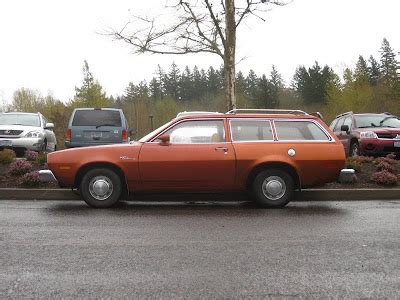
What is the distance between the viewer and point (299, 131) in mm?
8812

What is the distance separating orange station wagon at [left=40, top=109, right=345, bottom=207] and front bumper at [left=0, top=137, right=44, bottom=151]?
5.70 m

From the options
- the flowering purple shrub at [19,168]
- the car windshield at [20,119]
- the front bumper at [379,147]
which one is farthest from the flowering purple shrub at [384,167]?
the car windshield at [20,119]

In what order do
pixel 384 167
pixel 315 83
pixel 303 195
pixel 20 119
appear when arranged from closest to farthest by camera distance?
1. pixel 303 195
2. pixel 384 167
3. pixel 20 119
4. pixel 315 83

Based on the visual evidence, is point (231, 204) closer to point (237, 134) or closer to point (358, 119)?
point (237, 134)

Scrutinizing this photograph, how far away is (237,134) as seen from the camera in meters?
8.70

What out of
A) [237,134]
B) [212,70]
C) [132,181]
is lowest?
[132,181]

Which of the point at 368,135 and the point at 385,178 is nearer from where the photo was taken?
the point at 385,178

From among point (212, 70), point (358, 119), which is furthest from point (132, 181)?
point (212, 70)

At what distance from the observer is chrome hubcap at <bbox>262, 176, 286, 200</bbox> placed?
8406 mm

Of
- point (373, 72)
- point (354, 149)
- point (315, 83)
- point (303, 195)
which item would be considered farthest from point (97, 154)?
point (373, 72)

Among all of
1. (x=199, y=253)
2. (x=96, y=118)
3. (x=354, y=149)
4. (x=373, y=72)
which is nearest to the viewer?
(x=199, y=253)

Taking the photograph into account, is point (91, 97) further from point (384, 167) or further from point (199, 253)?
point (199, 253)

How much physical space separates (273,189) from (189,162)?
146 cm

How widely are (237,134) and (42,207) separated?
3.48 m
